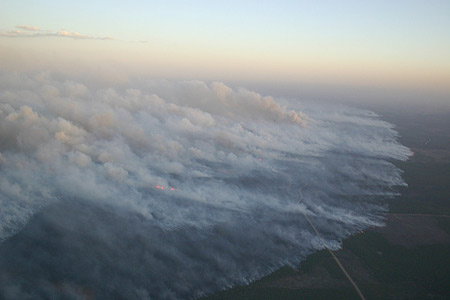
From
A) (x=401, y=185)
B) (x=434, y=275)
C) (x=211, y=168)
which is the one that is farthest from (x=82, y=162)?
(x=401, y=185)

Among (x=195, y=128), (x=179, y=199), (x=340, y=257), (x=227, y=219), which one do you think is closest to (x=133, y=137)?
(x=195, y=128)

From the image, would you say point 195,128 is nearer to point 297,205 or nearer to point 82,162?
point 82,162

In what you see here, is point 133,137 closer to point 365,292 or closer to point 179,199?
point 179,199

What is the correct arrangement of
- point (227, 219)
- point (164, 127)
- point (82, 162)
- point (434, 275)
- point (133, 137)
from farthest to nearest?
1. point (164, 127)
2. point (133, 137)
3. point (82, 162)
4. point (227, 219)
5. point (434, 275)

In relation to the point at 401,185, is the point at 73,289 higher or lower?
lower

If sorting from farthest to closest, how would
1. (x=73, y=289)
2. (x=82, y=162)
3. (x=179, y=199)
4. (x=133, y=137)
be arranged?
(x=133, y=137) < (x=82, y=162) < (x=179, y=199) < (x=73, y=289)

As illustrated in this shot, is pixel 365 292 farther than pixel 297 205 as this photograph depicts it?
No

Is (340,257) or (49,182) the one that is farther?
(49,182)

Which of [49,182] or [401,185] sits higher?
[401,185]

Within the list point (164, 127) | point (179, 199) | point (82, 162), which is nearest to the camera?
point (179, 199)
